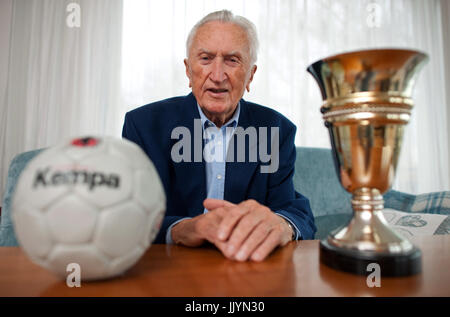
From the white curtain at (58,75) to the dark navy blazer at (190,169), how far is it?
1.36 metres

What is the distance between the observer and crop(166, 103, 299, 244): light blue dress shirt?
1146 mm

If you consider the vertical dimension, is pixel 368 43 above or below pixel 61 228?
above

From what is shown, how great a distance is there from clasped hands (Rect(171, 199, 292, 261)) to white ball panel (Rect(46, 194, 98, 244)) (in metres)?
0.26

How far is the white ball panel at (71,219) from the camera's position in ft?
1.19

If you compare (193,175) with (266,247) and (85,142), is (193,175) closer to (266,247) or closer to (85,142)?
(266,247)

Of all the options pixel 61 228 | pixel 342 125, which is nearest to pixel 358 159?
pixel 342 125

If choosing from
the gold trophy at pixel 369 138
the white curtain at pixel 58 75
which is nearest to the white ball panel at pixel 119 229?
the gold trophy at pixel 369 138

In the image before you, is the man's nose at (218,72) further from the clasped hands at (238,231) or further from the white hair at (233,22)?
the clasped hands at (238,231)

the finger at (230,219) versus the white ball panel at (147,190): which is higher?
the white ball panel at (147,190)

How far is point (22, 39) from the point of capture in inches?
91.7

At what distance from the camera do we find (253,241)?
0.57 metres

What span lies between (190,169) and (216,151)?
141 mm

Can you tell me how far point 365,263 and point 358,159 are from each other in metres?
0.15

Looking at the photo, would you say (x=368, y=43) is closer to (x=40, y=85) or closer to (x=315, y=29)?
(x=315, y=29)
